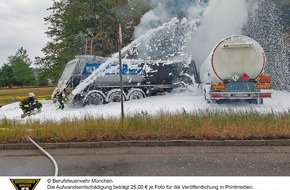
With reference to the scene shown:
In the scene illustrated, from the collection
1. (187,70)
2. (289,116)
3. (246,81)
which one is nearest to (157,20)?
(187,70)

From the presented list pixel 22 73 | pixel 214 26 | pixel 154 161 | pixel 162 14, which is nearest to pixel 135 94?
pixel 214 26

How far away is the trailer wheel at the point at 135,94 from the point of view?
14459mm

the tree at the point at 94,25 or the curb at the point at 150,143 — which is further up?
the tree at the point at 94,25

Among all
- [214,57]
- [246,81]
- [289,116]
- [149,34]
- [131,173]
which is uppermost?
[149,34]

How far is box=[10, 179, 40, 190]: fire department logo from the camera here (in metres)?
3.16

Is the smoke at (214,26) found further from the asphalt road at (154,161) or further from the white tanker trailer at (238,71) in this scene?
the asphalt road at (154,161)

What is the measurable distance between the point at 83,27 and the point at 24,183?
22.4m

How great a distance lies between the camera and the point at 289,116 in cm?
773

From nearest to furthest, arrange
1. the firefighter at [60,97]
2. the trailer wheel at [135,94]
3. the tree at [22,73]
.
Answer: the firefighter at [60,97] < the trailer wheel at [135,94] < the tree at [22,73]

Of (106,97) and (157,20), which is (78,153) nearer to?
(106,97)

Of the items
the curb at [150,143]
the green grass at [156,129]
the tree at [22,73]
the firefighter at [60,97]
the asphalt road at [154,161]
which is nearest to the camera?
the asphalt road at [154,161]

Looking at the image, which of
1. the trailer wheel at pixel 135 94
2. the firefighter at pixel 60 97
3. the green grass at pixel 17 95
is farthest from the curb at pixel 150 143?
the green grass at pixel 17 95

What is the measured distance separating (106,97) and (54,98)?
8.72 feet

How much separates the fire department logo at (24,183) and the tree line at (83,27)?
19.7 meters
